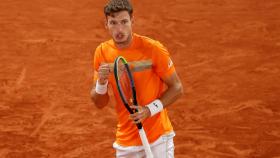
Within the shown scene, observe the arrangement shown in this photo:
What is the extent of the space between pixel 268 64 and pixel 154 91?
5.70 meters

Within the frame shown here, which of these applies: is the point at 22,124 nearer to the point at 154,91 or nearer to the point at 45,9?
the point at 154,91

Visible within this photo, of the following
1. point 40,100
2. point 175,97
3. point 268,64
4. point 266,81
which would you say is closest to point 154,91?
point 175,97

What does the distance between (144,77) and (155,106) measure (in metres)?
0.26

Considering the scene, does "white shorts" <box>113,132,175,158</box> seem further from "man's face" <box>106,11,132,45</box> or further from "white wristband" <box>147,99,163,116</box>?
"man's face" <box>106,11,132,45</box>

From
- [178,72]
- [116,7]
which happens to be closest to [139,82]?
[116,7]

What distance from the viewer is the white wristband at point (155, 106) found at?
4.34 meters

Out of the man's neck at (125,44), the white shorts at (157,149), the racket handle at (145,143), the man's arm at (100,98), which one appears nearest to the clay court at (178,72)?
the white shorts at (157,149)

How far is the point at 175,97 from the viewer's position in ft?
14.7

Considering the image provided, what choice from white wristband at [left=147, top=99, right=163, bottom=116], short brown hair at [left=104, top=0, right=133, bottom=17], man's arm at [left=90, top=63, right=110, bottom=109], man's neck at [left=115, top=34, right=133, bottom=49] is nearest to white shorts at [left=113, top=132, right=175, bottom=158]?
white wristband at [left=147, top=99, right=163, bottom=116]

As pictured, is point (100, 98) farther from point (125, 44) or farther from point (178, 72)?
point (178, 72)

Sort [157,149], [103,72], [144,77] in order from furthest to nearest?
[157,149] < [144,77] < [103,72]

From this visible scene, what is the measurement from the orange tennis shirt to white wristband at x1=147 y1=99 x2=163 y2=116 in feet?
0.41

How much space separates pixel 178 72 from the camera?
9625 millimetres

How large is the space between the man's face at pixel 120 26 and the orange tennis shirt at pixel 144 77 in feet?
0.60
